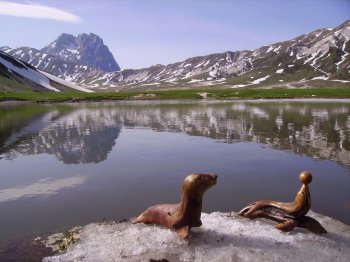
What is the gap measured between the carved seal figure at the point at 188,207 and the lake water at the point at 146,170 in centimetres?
321

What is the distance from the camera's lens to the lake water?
1648 cm

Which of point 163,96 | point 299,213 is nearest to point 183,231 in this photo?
point 299,213

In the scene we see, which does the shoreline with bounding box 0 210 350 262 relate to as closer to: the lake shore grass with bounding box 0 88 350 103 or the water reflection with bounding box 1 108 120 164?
the water reflection with bounding box 1 108 120 164

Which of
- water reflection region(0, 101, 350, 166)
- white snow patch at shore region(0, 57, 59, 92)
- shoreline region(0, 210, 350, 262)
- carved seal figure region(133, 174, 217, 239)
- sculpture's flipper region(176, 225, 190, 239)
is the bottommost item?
water reflection region(0, 101, 350, 166)

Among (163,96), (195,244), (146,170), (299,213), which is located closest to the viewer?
(195,244)

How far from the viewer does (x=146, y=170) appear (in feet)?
78.3

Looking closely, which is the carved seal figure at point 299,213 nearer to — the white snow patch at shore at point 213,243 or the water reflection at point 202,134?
the white snow patch at shore at point 213,243

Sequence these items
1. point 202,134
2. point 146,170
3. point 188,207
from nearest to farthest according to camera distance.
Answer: point 188,207, point 146,170, point 202,134

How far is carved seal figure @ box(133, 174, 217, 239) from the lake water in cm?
321

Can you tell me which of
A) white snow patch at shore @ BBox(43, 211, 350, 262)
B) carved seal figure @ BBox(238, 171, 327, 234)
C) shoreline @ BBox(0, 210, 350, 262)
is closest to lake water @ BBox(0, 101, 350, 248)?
shoreline @ BBox(0, 210, 350, 262)

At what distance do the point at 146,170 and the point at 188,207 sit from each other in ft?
37.8

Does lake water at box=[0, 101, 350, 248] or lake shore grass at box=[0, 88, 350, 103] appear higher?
lake shore grass at box=[0, 88, 350, 103]

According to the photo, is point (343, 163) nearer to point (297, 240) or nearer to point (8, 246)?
point (297, 240)

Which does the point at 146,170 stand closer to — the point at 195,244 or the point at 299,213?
the point at 195,244
